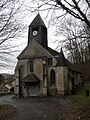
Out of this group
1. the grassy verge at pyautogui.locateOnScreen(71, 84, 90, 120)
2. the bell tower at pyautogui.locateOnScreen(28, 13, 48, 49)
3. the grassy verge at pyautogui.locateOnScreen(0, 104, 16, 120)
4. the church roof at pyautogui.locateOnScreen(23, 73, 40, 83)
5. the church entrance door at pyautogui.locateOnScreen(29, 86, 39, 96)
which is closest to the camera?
the grassy verge at pyautogui.locateOnScreen(71, 84, 90, 120)

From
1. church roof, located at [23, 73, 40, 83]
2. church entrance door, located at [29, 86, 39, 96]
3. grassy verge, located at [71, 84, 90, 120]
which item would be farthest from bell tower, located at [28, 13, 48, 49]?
grassy verge, located at [71, 84, 90, 120]

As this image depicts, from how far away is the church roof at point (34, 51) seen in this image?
41125 mm

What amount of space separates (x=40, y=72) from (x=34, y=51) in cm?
423

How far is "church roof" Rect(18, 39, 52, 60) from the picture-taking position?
135 feet

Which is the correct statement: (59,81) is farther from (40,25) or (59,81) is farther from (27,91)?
(40,25)

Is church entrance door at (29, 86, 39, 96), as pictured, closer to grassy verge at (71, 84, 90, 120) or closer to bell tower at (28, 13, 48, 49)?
bell tower at (28, 13, 48, 49)

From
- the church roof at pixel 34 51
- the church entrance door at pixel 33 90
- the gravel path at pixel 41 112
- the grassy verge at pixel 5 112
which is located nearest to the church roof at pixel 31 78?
the church entrance door at pixel 33 90

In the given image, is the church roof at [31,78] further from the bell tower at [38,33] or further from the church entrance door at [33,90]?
the bell tower at [38,33]

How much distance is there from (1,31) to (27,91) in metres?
26.3

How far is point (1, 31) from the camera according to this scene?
15898 millimetres

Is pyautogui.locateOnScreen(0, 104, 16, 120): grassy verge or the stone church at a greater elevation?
the stone church

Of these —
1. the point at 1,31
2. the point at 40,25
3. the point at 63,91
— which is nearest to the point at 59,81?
the point at 63,91

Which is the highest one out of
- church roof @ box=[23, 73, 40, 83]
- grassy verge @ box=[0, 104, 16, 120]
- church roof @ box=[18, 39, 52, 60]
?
church roof @ box=[18, 39, 52, 60]

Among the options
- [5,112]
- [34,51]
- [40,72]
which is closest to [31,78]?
[40,72]
